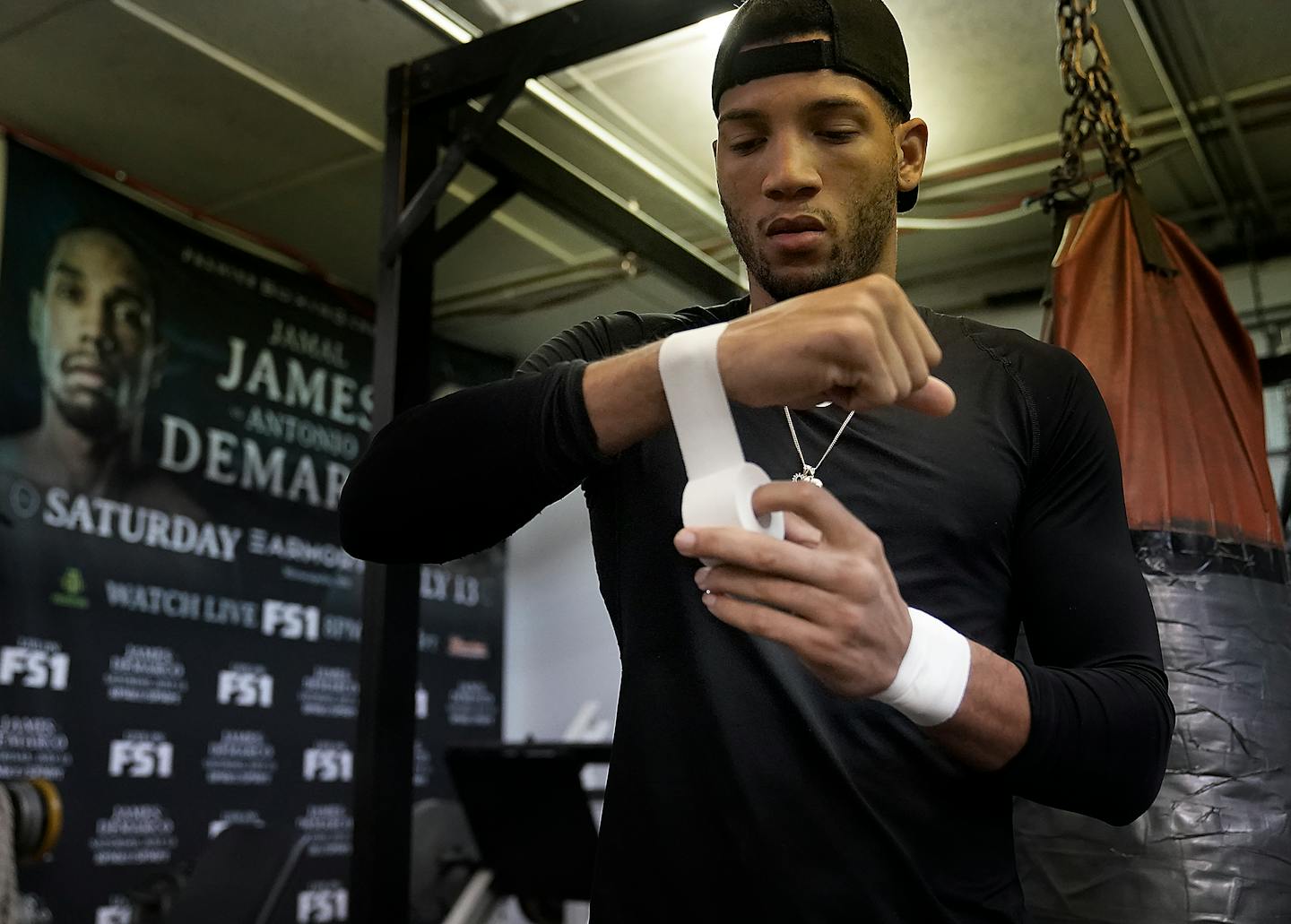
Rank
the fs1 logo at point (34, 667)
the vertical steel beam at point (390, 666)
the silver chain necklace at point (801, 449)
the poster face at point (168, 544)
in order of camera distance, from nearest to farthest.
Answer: the silver chain necklace at point (801, 449)
the vertical steel beam at point (390, 666)
the fs1 logo at point (34, 667)
the poster face at point (168, 544)

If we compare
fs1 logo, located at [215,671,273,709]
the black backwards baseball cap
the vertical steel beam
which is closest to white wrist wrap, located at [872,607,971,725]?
the black backwards baseball cap

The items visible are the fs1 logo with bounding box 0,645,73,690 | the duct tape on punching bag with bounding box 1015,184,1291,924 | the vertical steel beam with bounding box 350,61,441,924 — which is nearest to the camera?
the duct tape on punching bag with bounding box 1015,184,1291,924

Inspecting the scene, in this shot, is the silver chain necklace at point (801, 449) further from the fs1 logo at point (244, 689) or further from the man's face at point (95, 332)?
the fs1 logo at point (244, 689)

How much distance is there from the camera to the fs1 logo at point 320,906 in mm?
4289

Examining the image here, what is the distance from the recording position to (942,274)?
494cm

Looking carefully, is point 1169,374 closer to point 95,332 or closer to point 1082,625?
point 1082,625

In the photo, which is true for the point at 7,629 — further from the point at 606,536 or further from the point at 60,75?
the point at 606,536

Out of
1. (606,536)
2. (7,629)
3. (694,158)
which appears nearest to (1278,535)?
(606,536)

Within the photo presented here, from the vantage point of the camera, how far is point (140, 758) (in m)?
3.79

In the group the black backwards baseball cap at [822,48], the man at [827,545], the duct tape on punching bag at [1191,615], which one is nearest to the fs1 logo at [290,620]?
the duct tape on punching bag at [1191,615]

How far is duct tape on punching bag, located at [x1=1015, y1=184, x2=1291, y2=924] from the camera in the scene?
1.24 metres

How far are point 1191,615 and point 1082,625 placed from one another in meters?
0.51

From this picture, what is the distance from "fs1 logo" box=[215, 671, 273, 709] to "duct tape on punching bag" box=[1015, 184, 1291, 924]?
335 centimetres

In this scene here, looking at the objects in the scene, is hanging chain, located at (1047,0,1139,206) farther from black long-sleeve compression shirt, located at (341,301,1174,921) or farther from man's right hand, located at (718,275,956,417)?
man's right hand, located at (718,275,956,417)
